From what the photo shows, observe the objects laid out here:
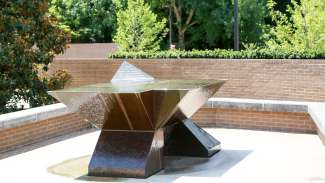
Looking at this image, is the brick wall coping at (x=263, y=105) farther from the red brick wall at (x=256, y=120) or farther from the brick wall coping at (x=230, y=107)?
the red brick wall at (x=256, y=120)

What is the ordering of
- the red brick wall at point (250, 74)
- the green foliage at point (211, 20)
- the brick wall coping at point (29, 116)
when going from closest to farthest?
1. the brick wall coping at point (29, 116)
2. the red brick wall at point (250, 74)
3. the green foliage at point (211, 20)

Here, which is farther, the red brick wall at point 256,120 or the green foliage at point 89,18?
the green foliage at point 89,18

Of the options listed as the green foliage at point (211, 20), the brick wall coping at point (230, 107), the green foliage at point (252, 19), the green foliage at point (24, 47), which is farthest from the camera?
the green foliage at point (211, 20)

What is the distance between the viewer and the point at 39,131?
439 inches

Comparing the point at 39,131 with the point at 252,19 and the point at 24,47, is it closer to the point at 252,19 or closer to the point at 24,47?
the point at 24,47

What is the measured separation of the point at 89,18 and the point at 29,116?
25862mm

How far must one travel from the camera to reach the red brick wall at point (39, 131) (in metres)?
10.3

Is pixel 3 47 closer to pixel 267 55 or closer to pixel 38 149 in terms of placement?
pixel 38 149

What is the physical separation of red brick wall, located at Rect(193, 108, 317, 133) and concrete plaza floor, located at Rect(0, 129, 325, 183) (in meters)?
0.36

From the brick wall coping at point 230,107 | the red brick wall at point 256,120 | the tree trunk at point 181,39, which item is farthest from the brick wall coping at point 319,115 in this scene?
the tree trunk at point 181,39

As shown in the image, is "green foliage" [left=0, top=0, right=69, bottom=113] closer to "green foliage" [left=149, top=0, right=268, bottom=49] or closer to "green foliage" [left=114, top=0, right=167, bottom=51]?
"green foliage" [left=114, top=0, right=167, bottom=51]

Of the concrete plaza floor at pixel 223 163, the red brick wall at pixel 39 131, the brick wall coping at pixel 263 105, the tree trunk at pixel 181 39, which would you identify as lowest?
the concrete plaza floor at pixel 223 163

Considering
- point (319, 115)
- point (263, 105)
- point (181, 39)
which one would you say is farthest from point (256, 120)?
point (181, 39)

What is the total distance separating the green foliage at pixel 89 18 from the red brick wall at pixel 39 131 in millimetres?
22546
